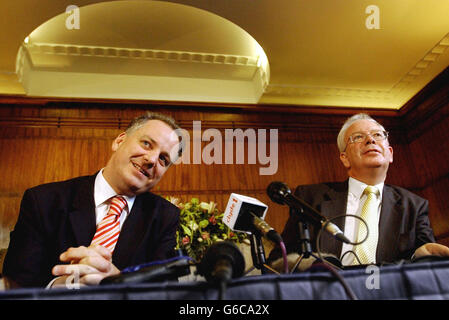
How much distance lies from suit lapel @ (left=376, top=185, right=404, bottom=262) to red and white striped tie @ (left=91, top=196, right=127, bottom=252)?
1.22m

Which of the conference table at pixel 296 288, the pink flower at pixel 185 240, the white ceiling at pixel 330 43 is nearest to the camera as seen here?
the conference table at pixel 296 288

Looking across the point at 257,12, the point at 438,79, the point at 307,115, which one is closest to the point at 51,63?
the point at 257,12

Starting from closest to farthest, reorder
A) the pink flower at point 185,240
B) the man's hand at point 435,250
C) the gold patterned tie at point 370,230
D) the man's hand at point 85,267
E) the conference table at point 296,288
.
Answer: the conference table at point 296,288 → the man's hand at point 85,267 → the man's hand at point 435,250 → the gold patterned tie at point 370,230 → the pink flower at point 185,240

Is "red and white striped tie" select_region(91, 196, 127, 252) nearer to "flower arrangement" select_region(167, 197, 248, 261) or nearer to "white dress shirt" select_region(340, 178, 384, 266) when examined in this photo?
"flower arrangement" select_region(167, 197, 248, 261)

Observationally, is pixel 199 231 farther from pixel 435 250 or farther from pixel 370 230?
pixel 435 250

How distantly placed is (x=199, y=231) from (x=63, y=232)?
104 cm

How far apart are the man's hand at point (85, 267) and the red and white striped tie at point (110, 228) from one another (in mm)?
324

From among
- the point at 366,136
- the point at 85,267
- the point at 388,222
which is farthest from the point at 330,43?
the point at 85,267

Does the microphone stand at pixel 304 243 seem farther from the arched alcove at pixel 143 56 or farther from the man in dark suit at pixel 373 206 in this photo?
the arched alcove at pixel 143 56

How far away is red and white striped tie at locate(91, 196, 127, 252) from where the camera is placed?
4.15 feet

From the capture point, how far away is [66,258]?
884mm

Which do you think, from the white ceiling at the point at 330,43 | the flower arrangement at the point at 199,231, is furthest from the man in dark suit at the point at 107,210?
the white ceiling at the point at 330,43

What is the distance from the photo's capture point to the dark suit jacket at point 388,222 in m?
1.63

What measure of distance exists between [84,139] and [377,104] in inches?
135
